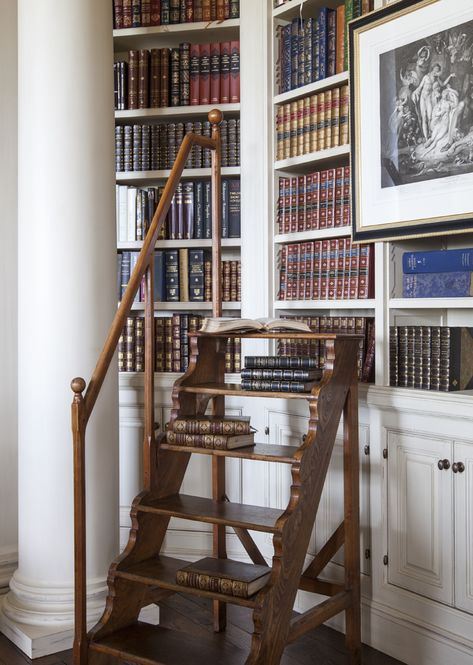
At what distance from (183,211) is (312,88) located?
2.75 feet

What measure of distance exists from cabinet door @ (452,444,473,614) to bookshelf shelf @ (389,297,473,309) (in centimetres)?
45

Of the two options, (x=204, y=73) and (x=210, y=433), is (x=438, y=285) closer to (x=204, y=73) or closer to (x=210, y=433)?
(x=210, y=433)

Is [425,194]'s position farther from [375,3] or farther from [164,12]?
[164,12]

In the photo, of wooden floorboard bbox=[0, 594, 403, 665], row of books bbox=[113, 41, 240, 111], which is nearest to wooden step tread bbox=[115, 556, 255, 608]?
wooden floorboard bbox=[0, 594, 403, 665]

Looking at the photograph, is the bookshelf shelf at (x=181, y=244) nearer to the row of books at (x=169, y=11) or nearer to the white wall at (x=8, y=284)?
the white wall at (x=8, y=284)

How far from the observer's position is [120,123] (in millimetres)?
3875

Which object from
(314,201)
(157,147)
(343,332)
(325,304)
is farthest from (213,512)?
(157,147)

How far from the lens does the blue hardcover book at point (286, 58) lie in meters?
3.32

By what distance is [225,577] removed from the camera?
2414mm

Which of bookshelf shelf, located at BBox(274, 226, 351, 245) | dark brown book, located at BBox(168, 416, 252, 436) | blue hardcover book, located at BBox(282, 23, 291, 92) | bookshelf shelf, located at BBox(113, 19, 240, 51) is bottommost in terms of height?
dark brown book, located at BBox(168, 416, 252, 436)

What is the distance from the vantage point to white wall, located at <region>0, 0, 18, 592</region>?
352 centimetres

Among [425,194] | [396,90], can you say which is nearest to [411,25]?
[396,90]

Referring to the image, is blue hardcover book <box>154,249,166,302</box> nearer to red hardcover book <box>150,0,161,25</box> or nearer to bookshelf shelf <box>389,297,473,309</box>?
red hardcover book <box>150,0,161,25</box>

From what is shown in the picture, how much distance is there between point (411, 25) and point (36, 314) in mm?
1662
